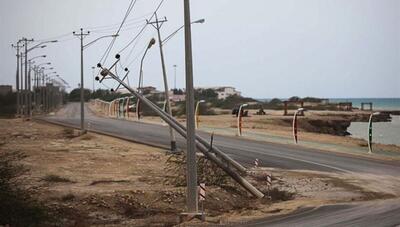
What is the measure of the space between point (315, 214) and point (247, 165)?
10576 millimetres

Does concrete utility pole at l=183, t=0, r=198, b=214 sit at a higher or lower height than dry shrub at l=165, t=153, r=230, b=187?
higher

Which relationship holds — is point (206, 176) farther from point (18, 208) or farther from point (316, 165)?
point (18, 208)

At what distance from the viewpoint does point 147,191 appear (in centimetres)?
→ 1873

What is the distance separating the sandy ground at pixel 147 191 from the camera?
16.4m

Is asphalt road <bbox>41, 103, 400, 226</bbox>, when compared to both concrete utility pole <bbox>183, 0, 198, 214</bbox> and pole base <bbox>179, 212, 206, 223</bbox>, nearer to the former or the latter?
pole base <bbox>179, 212, 206, 223</bbox>

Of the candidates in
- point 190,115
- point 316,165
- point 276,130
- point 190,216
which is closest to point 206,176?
point 190,216

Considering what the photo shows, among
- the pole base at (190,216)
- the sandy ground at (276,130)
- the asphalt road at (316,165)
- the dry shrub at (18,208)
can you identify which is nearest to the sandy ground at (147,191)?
the pole base at (190,216)

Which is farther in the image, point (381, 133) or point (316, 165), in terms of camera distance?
point (381, 133)

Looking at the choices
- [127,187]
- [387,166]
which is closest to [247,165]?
[387,166]

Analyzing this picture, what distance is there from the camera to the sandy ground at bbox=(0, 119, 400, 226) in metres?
16.4

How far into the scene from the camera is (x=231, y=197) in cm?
1895

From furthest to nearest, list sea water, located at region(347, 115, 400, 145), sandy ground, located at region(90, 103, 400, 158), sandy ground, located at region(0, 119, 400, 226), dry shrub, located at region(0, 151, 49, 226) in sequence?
sea water, located at region(347, 115, 400, 145) < sandy ground, located at region(90, 103, 400, 158) < sandy ground, located at region(0, 119, 400, 226) < dry shrub, located at region(0, 151, 49, 226)

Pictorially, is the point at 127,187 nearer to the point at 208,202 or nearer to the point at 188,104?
the point at 208,202

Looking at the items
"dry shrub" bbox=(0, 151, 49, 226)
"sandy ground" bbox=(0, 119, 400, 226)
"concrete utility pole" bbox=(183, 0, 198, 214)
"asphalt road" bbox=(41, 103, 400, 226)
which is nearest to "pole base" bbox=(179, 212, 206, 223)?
"concrete utility pole" bbox=(183, 0, 198, 214)
